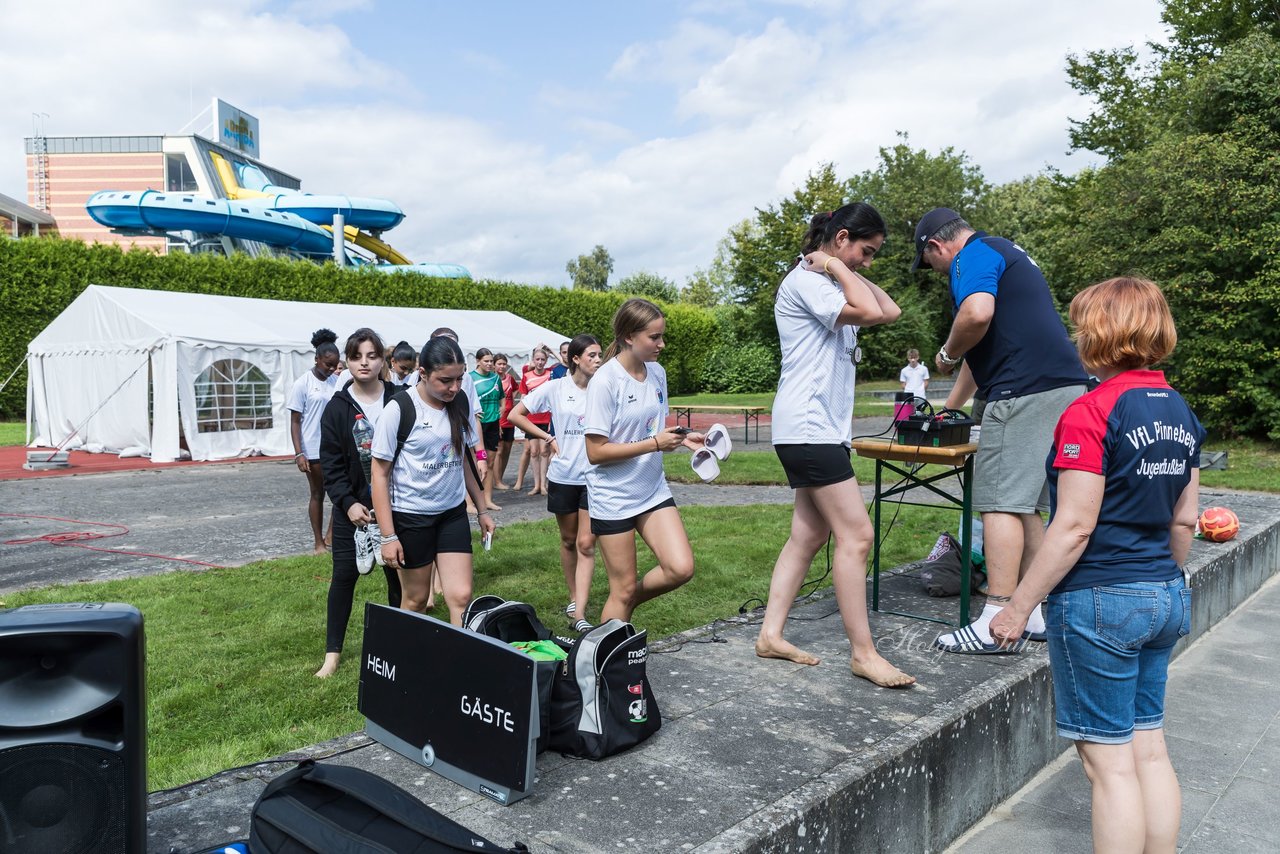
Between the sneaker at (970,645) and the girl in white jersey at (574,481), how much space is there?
196 cm

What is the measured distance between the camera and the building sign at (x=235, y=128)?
83000 millimetres

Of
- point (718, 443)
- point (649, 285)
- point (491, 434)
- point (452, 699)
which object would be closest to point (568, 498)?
point (718, 443)

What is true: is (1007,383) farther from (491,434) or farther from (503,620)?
(491,434)

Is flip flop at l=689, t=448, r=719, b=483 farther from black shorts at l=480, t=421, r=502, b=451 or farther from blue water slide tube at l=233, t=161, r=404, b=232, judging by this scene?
blue water slide tube at l=233, t=161, r=404, b=232

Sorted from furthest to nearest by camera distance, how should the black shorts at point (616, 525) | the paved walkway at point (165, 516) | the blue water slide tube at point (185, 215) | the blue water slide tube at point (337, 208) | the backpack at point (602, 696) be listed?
1. the blue water slide tube at point (337, 208)
2. the blue water slide tube at point (185, 215)
3. the paved walkway at point (165, 516)
4. the black shorts at point (616, 525)
5. the backpack at point (602, 696)

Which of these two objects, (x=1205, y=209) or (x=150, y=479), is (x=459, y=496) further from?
(x=1205, y=209)

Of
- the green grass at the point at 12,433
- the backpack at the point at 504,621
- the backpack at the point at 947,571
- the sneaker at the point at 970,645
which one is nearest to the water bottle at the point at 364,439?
the backpack at the point at 504,621

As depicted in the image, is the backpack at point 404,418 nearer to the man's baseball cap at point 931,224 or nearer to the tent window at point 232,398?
the man's baseball cap at point 931,224

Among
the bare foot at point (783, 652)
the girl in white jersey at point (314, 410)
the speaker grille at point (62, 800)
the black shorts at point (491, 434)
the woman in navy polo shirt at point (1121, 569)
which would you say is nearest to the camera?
the speaker grille at point (62, 800)

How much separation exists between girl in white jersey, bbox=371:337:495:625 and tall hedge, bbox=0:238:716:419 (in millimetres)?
20445

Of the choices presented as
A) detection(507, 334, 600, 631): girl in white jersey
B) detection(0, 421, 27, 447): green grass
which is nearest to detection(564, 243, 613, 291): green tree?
detection(0, 421, 27, 447): green grass

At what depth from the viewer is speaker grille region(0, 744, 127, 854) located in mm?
1782

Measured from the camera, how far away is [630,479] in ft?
13.2

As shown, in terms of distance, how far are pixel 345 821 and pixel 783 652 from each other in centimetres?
233
